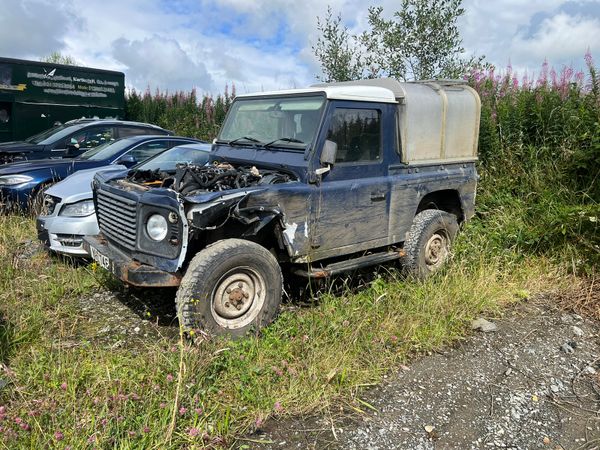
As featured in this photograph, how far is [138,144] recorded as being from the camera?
8.04 m

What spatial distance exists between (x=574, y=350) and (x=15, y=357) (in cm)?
451

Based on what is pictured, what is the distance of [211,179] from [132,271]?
105cm

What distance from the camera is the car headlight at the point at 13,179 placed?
7.04m

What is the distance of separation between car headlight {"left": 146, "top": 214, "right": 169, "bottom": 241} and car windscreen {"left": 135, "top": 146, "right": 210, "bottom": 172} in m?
2.48

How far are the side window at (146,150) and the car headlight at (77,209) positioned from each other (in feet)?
7.88

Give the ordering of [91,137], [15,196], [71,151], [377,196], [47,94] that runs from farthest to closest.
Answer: [47,94]
[91,137]
[71,151]
[15,196]
[377,196]

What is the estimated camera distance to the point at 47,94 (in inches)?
534

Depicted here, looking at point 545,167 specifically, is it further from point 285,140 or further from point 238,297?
point 238,297

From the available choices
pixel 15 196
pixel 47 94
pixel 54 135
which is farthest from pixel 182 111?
pixel 15 196

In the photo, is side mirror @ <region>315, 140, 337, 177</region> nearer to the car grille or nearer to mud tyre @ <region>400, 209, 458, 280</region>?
mud tyre @ <region>400, 209, 458, 280</region>

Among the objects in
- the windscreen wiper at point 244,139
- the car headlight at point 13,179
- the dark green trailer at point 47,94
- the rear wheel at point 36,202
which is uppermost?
the dark green trailer at point 47,94

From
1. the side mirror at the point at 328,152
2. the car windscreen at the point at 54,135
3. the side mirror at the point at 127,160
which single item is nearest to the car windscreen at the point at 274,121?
the side mirror at the point at 328,152

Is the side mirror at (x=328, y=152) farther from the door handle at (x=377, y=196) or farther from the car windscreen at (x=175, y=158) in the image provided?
the car windscreen at (x=175, y=158)

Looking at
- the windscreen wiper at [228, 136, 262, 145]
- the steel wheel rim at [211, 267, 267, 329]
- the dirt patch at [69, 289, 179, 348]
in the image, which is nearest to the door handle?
the windscreen wiper at [228, 136, 262, 145]
